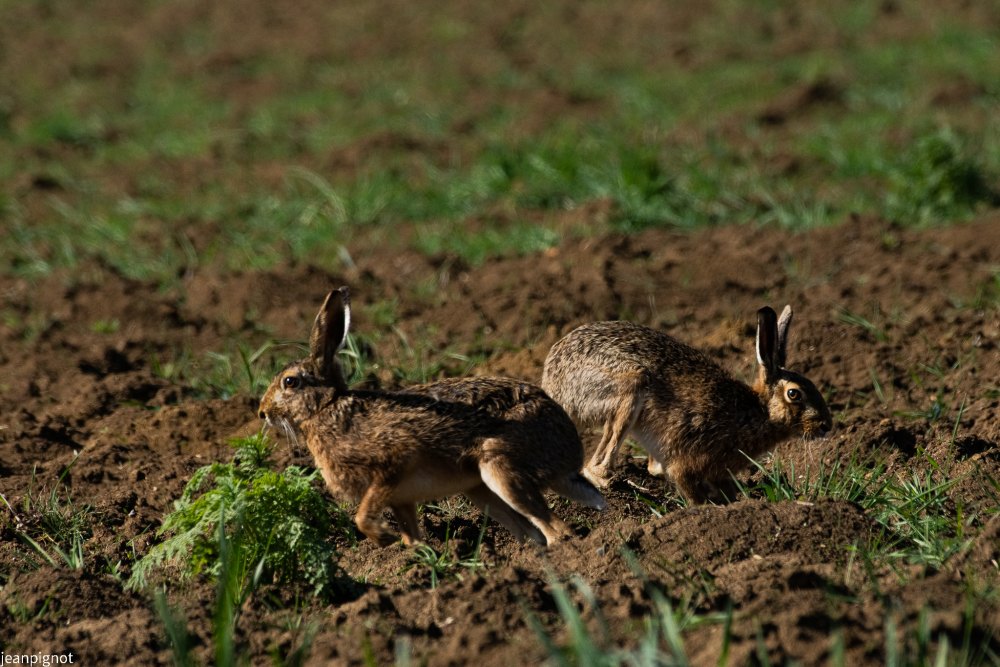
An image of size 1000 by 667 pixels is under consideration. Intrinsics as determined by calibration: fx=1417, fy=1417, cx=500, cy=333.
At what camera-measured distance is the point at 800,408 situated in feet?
21.1

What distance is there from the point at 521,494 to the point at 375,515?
0.61 m

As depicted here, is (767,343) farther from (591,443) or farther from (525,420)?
(525,420)

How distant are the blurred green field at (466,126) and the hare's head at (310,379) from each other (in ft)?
11.3

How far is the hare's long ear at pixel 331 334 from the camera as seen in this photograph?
18.8 ft

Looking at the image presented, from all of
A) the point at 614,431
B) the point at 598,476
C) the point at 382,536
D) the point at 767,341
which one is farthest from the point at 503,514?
the point at 767,341

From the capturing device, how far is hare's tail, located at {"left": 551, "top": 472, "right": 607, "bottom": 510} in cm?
559

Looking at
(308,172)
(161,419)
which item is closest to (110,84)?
(308,172)

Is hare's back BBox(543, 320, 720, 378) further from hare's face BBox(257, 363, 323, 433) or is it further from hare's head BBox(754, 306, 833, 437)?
hare's face BBox(257, 363, 323, 433)

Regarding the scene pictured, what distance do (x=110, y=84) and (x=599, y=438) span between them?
11.1m

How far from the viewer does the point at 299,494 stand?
5.27 m

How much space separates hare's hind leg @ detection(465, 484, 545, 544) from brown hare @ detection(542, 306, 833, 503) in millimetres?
613

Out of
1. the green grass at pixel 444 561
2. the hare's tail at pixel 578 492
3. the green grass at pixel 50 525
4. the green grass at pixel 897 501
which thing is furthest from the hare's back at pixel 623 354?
the green grass at pixel 50 525

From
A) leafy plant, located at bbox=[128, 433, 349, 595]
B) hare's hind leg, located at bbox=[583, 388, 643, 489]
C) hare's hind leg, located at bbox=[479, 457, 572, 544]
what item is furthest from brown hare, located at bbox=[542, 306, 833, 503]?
leafy plant, located at bbox=[128, 433, 349, 595]

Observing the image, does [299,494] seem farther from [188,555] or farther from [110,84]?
[110,84]
